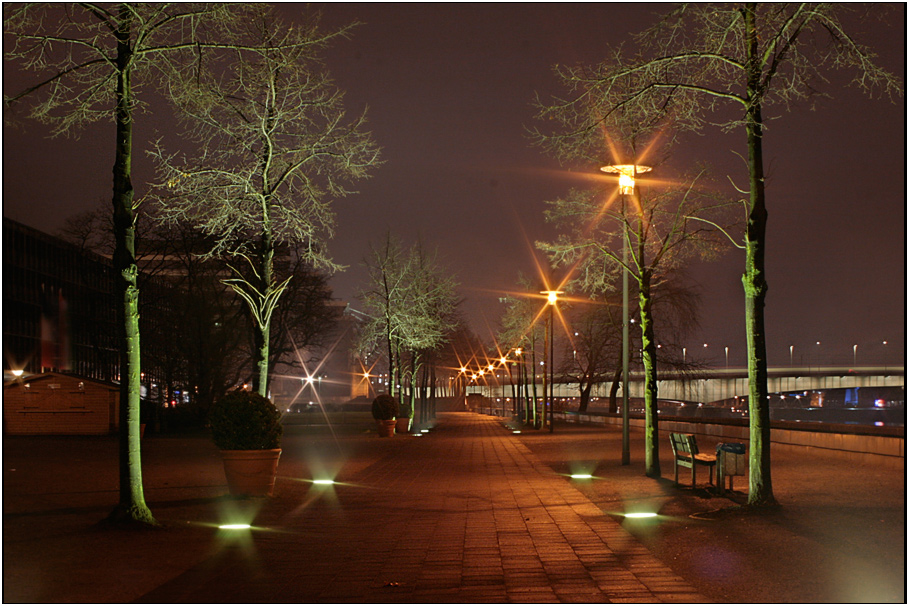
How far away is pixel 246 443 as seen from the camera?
1488 cm

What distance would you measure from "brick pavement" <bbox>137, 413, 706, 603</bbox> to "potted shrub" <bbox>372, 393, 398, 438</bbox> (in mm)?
21227

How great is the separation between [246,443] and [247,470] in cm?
45

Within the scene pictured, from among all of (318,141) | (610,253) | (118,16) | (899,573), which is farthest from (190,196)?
(899,573)

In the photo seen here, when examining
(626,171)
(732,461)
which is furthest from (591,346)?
(732,461)

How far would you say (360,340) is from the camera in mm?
46344

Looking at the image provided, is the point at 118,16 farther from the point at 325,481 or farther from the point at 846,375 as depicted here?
the point at 846,375

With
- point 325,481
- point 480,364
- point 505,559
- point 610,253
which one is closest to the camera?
point 505,559

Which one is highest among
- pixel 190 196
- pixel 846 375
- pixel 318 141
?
pixel 318 141

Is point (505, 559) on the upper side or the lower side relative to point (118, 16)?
lower

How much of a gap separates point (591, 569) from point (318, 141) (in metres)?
11.3

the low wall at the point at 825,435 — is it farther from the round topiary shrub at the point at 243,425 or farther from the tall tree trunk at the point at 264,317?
the tall tree trunk at the point at 264,317

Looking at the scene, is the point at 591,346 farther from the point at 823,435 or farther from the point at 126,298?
the point at 126,298

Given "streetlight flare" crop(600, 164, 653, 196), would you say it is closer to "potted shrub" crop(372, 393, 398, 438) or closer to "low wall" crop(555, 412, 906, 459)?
"low wall" crop(555, 412, 906, 459)

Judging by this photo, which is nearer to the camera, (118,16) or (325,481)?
(118,16)
